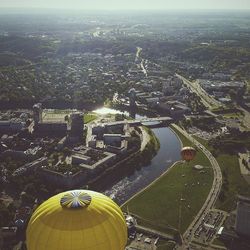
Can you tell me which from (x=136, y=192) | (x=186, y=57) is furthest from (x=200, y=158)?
(x=186, y=57)

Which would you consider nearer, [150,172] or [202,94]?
[150,172]

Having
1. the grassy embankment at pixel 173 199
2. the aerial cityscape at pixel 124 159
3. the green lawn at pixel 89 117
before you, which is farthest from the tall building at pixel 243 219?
the green lawn at pixel 89 117

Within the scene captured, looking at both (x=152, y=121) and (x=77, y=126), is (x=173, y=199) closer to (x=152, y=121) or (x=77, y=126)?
(x=77, y=126)

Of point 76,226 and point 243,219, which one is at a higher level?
point 76,226

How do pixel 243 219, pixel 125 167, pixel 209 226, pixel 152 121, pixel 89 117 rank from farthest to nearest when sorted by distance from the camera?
pixel 89 117 → pixel 152 121 → pixel 125 167 → pixel 209 226 → pixel 243 219

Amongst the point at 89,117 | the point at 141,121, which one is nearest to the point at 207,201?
the point at 141,121
